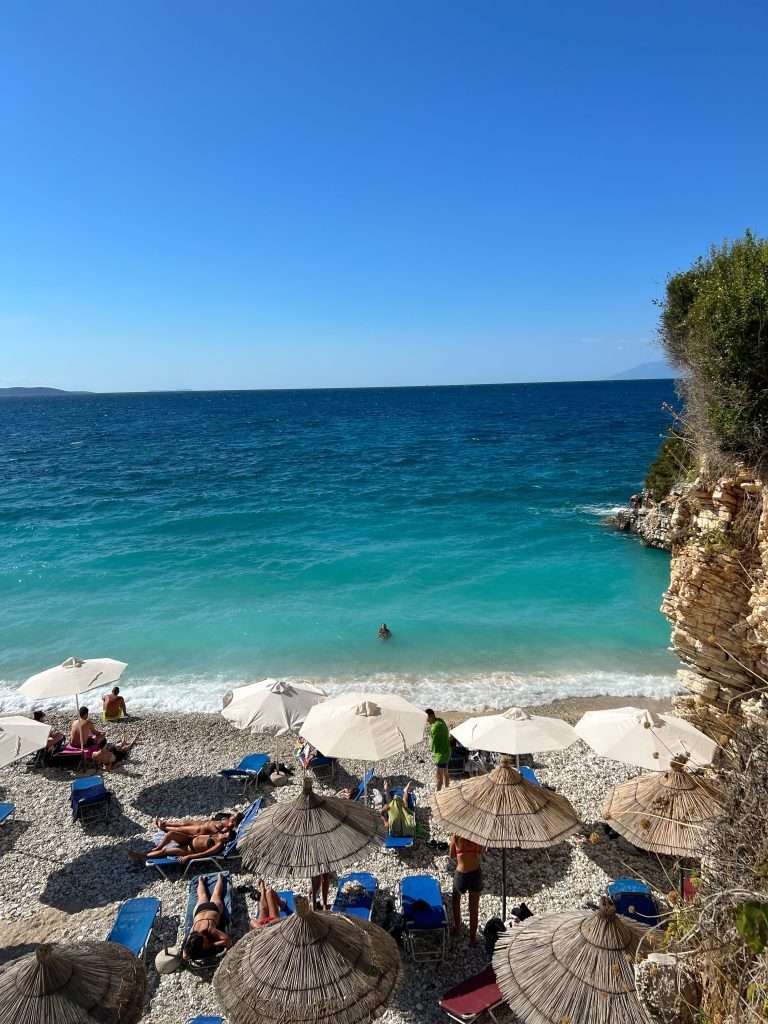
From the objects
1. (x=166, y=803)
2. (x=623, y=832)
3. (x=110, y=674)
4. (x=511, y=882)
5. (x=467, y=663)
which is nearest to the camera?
(x=623, y=832)

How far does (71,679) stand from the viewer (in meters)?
12.7

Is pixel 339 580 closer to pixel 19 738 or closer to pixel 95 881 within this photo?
pixel 19 738

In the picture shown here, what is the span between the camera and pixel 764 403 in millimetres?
9516

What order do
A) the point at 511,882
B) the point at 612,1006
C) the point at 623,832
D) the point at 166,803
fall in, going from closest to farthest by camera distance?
1. the point at 612,1006
2. the point at 623,832
3. the point at 511,882
4. the point at 166,803

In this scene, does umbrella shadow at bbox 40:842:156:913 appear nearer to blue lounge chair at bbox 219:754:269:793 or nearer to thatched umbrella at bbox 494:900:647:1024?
blue lounge chair at bbox 219:754:269:793

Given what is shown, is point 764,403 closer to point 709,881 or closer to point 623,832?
point 623,832

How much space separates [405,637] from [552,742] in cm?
1051

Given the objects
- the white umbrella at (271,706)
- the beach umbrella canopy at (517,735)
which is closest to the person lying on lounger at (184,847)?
the white umbrella at (271,706)

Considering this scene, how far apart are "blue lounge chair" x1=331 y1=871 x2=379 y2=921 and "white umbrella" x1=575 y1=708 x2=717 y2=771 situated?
12.9 ft

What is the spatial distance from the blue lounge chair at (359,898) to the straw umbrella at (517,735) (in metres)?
2.49

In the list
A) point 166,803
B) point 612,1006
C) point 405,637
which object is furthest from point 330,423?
point 612,1006

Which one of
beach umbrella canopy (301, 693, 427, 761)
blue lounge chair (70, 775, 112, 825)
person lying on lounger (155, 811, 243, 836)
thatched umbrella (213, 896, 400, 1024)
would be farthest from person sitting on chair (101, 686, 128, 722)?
thatched umbrella (213, 896, 400, 1024)

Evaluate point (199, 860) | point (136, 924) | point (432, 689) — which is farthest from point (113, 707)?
point (432, 689)

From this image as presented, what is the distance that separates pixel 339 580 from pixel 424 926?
1799 centimetres
